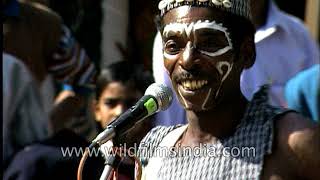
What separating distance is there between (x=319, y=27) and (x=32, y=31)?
345 centimetres

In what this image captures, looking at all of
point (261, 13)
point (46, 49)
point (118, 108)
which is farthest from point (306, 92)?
point (46, 49)

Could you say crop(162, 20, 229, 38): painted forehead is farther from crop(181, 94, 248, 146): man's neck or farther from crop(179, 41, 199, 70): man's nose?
crop(181, 94, 248, 146): man's neck

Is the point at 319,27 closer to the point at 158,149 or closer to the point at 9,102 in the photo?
the point at 9,102

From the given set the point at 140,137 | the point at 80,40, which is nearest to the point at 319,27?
the point at 80,40

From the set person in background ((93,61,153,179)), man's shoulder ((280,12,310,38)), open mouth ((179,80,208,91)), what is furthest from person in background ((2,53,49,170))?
open mouth ((179,80,208,91))

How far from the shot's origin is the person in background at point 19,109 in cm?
459

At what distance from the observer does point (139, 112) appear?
2.70 metres

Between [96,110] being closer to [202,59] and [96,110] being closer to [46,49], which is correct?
[46,49]

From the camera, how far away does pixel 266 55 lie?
170 inches

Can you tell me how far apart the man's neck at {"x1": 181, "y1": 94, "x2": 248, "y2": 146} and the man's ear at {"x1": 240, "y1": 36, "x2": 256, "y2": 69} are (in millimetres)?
113

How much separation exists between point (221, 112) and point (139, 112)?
1.16 feet

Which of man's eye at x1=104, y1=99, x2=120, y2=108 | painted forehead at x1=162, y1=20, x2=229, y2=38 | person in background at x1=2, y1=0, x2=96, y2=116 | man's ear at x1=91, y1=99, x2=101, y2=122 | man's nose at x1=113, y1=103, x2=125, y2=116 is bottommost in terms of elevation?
man's ear at x1=91, y1=99, x2=101, y2=122

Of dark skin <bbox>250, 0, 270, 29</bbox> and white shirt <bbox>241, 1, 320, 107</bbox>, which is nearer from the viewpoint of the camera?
dark skin <bbox>250, 0, 270, 29</bbox>

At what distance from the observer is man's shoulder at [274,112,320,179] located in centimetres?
272
